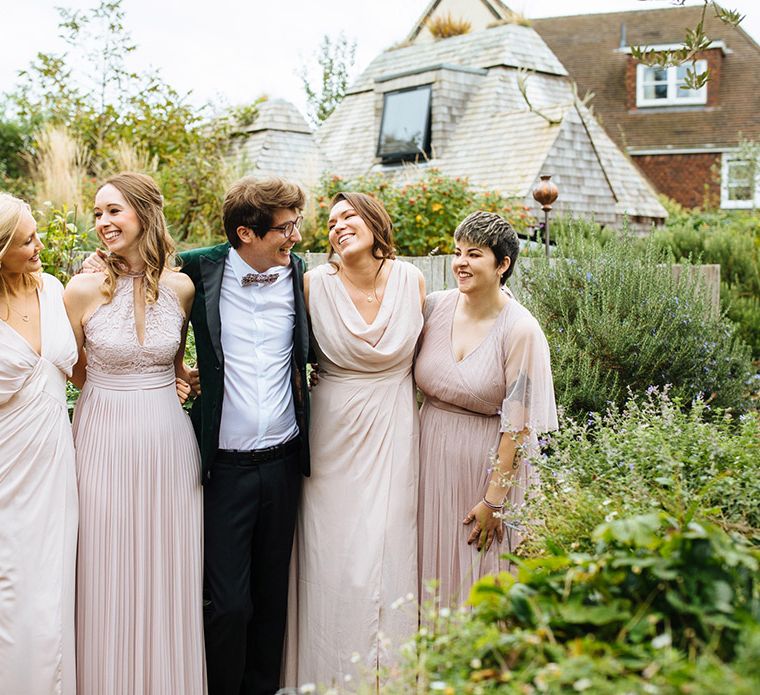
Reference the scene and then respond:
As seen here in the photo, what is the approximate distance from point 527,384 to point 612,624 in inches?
80.3

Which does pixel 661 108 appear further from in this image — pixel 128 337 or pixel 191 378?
pixel 128 337


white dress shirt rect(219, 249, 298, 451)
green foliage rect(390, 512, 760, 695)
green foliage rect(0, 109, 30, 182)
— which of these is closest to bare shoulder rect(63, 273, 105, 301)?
white dress shirt rect(219, 249, 298, 451)

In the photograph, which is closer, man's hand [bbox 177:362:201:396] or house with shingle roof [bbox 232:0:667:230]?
man's hand [bbox 177:362:201:396]

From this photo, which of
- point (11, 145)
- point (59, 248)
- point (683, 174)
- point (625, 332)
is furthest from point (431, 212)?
point (683, 174)

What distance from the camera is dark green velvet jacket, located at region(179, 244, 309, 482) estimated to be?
3.71m

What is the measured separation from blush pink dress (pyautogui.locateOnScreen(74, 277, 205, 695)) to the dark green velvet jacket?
10 centimetres

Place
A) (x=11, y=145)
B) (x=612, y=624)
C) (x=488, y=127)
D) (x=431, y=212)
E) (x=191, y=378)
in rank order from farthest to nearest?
(x=488, y=127) → (x=11, y=145) → (x=431, y=212) → (x=191, y=378) → (x=612, y=624)

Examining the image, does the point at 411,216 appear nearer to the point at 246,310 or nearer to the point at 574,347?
the point at 574,347

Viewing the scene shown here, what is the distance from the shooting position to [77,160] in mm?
12773

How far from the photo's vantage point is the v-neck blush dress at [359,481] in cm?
392

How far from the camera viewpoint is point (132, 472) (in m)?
3.66

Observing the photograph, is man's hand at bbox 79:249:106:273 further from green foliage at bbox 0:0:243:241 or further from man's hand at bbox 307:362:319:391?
green foliage at bbox 0:0:243:241

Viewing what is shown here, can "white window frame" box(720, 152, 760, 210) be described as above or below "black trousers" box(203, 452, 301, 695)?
above

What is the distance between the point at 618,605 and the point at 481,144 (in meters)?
17.0
